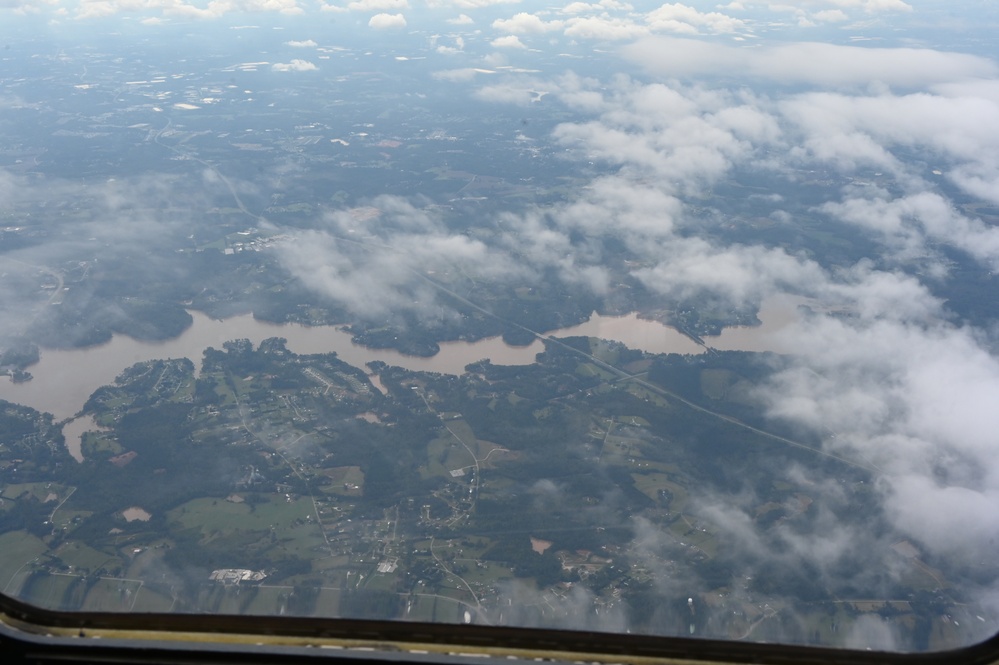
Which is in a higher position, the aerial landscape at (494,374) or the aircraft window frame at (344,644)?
the aircraft window frame at (344,644)

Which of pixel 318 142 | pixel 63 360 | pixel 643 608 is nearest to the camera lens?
pixel 643 608

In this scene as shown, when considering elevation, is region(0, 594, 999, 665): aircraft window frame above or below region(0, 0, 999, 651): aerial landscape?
above

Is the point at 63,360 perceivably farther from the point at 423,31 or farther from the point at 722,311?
the point at 423,31

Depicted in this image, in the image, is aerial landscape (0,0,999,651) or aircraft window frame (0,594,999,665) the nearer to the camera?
aircraft window frame (0,594,999,665)

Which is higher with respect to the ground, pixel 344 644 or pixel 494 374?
pixel 344 644

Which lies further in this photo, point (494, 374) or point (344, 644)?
point (494, 374)

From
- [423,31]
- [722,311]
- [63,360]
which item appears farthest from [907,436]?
[423,31]

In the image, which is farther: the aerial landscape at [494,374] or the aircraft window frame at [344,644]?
the aerial landscape at [494,374]

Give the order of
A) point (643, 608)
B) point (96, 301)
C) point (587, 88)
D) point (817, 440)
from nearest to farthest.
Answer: point (643, 608) < point (817, 440) < point (96, 301) < point (587, 88)
